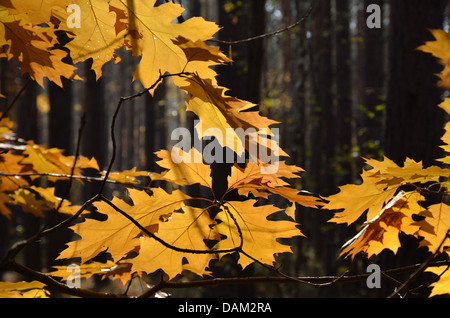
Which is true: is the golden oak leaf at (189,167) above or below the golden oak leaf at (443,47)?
below

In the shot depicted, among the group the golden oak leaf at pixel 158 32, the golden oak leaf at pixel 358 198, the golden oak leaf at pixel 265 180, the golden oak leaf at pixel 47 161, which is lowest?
the golden oak leaf at pixel 358 198

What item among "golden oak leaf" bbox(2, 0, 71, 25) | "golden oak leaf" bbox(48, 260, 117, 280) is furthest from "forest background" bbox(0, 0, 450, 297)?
"golden oak leaf" bbox(48, 260, 117, 280)

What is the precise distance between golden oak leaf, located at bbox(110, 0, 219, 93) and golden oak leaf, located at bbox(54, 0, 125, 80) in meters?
0.06

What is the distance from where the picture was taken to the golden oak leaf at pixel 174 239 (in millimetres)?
1146

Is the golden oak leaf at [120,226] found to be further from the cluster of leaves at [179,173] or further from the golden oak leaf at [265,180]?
the golden oak leaf at [265,180]

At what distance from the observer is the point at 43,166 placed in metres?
2.05

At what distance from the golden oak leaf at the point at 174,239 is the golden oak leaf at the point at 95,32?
1.90ft

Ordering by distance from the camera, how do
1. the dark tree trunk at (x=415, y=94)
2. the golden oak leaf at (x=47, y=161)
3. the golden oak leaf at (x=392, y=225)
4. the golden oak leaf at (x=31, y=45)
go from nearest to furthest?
1. the golden oak leaf at (x=392, y=225)
2. the golden oak leaf at (x=31, y=45)
3. the golden oak leaf at (x=47, y=161)
4. the dark tree trunk at (x=415, y=94)

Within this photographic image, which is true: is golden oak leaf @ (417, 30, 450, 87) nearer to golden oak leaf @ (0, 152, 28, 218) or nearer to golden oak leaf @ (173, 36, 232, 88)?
golden oak leaf @ (173, 36, 232, 88)

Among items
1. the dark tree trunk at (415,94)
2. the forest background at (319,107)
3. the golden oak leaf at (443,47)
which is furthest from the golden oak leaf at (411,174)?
the dark tree trunk at (415,94)

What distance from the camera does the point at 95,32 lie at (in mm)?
1287

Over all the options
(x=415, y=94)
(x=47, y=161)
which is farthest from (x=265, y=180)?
(x=415, y=94)

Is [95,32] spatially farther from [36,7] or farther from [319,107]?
[319,107]
